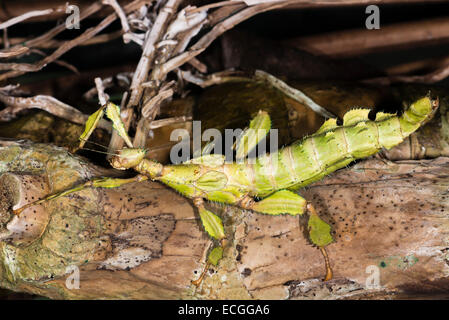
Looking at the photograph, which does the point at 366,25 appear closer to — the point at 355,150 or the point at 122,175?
the point at 355,150

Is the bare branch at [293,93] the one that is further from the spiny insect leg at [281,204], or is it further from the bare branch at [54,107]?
the bare branch at [54,107]

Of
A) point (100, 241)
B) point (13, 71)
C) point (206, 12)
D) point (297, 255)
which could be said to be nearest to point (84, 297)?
point (100, 241)

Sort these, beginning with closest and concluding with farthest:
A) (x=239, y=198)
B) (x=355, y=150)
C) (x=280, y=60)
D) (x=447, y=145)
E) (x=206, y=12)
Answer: (x=355, y=150)
(x=239, y=198)
(x=447, y=145)
(x=206, y=12)
(x=280, y=60)

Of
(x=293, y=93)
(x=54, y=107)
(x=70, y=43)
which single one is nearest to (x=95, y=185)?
(x=54, y=107)

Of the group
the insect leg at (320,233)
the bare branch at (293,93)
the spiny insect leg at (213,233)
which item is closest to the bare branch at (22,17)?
the bare branch at (293,93)

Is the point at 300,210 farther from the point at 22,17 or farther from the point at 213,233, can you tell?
the point at 22,17
